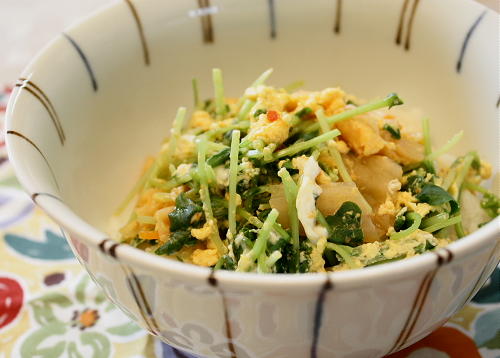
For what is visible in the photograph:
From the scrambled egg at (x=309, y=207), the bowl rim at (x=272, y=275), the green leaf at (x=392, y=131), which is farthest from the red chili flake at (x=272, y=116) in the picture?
the bowl rim at (x=272, y=275)

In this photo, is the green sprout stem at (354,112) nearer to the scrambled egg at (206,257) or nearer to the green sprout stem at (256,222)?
the green sprout stem at (256,222)

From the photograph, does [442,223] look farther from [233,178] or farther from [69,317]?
[69,317]

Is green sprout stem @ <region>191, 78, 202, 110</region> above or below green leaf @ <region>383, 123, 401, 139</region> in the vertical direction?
below

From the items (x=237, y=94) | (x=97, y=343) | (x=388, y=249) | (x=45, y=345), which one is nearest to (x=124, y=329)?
(x=97, y=343)

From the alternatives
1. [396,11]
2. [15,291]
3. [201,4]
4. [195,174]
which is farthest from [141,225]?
[396,11]

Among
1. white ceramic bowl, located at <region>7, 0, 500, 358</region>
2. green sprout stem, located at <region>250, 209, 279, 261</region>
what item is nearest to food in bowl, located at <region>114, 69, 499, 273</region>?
green sprout stem, located at <region>250, 209, 279, 261</region>

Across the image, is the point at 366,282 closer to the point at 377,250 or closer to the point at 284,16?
→ the point at 377,250

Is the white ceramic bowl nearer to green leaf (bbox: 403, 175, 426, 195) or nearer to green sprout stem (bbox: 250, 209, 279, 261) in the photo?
green sprout stem (bbox: 250, 209, 279, 261)
